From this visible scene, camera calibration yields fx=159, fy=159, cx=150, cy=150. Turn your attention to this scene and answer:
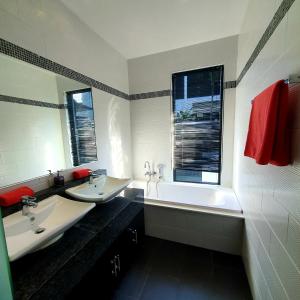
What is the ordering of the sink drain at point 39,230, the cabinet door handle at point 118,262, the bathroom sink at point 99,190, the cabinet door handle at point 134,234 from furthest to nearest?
the cabinet door handle at point 134,234
the bathroom sink at point 99,190
the cabinet door handle at point 118,262
the sink drain at point 39,230

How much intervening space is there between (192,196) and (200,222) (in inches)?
25.9

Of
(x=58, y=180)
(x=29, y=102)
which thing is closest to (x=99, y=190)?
(x=58, y=180)

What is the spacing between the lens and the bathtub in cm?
182

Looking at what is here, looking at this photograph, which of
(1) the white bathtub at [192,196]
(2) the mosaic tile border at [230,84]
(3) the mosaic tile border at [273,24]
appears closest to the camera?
(3) the mosaic tile border at [273,24]

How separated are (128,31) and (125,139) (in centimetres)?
152

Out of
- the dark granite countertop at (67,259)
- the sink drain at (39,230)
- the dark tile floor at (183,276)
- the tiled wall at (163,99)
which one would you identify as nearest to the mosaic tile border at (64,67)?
the tiled wall at (163,99)

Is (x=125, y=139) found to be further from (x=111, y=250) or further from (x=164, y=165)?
(x=111, y=250)

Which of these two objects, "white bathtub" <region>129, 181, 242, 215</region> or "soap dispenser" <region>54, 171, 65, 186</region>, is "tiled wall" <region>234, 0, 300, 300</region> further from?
"soap dispenser" <region>54, 171, 65, 186</region>

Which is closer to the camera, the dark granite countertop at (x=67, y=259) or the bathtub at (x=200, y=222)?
the dark granite countertop at (x=67, y=259)

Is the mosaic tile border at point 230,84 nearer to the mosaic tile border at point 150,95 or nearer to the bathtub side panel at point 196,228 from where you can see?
the mosaic tile border at point 150,95

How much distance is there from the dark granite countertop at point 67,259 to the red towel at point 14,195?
0.40m

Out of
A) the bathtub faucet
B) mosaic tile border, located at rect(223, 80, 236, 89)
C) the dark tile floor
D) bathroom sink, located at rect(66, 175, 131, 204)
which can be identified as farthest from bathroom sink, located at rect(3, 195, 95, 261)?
mosaic tile border, located at rect(223, 80, 236, 89)

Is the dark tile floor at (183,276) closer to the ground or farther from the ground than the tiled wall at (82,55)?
closer to the ground

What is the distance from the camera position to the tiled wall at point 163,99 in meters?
2.35
